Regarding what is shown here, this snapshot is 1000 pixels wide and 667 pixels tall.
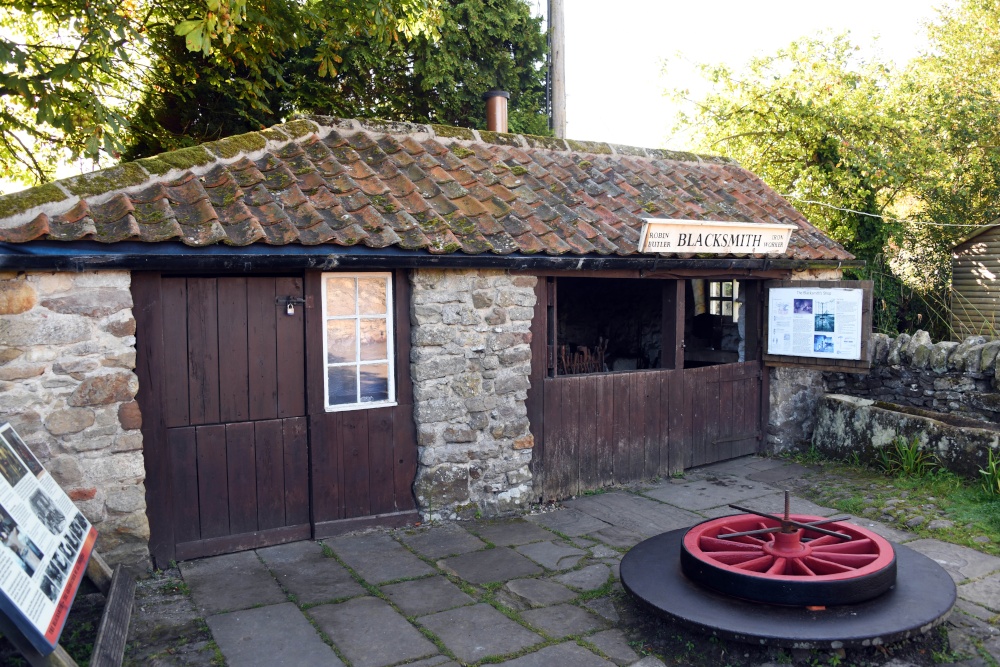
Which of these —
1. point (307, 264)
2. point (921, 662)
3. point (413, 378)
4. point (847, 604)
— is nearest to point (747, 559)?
point (847, 604)

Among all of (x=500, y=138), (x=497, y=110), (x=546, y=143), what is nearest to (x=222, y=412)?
(x=500, y=138)

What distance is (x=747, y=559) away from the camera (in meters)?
4.39

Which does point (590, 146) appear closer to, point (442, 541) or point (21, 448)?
point (442, 541)

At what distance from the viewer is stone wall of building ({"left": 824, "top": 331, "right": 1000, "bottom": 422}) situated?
757 cm

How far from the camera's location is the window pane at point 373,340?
6012 millimetres

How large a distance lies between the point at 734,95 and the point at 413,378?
11.1 m

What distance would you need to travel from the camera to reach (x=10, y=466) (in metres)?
3.95

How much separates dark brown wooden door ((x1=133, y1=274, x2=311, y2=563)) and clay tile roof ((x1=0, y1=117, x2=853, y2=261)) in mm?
502

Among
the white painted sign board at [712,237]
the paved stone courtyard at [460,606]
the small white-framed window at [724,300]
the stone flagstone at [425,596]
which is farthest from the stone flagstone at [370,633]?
the small white-framed window at [724,300]

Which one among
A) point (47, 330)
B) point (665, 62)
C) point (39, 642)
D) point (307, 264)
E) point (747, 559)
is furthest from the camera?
point (665, 62)

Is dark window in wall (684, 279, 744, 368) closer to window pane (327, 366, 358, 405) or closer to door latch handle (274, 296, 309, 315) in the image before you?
window pane (327, 366, 358, 405)

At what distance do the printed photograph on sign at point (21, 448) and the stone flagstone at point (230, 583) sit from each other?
4.07ft

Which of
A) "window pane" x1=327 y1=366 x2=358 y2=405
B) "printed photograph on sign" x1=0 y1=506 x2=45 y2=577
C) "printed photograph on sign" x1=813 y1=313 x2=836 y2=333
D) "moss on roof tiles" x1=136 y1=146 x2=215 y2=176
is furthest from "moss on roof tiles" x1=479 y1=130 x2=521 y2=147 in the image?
"printed photograph on sign" x1=0 y1=506 x2=45 y2=577

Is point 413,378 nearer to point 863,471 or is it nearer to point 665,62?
point 863,471
